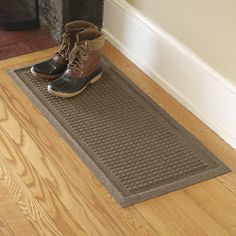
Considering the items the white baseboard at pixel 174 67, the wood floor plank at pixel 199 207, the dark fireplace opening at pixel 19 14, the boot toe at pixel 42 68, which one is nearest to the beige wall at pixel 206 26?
the white baseboard at pixel 174 67

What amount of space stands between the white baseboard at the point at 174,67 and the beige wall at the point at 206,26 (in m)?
0.03

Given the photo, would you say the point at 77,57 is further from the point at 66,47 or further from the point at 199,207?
the point at 199,207

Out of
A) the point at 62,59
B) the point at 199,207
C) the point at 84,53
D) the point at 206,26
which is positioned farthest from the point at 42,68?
the point at 199,207

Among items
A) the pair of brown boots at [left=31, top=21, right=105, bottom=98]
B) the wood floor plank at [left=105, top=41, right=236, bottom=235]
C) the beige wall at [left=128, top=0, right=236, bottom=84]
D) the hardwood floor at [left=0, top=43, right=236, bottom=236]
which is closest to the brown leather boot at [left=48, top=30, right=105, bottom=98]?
the pair of brown boots at [left=31, top=21, right=105, bottom=98]

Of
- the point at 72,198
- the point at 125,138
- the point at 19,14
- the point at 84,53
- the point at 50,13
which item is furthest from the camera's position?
the point at 19,14

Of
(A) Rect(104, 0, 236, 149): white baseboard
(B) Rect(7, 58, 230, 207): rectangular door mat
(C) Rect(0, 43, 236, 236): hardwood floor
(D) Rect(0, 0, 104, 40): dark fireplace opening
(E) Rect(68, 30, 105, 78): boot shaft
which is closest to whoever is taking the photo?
(C) Rect(0, 43, 236, 236): hardwood floor

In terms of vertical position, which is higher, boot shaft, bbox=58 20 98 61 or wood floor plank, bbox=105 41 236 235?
boot shaft, bbox=58 20 98 61

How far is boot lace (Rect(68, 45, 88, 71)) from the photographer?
192cm

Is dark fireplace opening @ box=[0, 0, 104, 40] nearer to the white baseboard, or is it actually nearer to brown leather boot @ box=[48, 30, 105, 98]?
the white baseboard

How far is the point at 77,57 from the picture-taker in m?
1.94

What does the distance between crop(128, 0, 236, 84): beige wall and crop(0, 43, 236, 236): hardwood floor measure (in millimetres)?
282

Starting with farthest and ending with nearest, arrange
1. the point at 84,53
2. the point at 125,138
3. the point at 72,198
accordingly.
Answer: the point at 84,53, the point at 125,138, the point at 72,198

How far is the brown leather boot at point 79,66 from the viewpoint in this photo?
1.92 metres

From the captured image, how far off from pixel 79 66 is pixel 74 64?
21 mm
